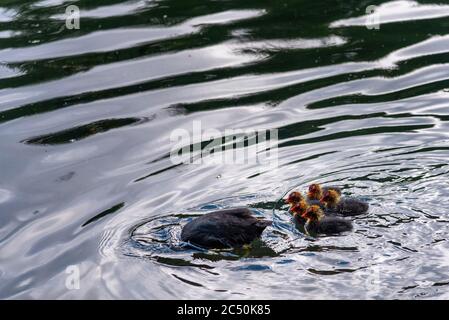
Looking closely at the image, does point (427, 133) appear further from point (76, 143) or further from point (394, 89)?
point (76, 143)

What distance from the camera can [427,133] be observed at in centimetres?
752

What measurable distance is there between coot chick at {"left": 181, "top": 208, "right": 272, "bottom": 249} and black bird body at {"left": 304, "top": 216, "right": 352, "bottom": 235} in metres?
0.33

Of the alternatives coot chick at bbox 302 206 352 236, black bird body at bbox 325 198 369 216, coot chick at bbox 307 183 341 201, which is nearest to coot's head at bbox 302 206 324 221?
coot chick at bbox 302 206 352 236

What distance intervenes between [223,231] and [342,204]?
98 cm

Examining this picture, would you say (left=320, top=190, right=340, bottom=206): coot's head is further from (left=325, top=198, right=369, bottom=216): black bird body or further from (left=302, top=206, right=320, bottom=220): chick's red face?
(left=302, top=206, right=320, bottom=220): chick's red face

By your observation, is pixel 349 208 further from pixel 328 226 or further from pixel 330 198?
pixel 328 226

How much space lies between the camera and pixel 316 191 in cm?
659

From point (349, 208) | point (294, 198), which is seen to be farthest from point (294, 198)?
point (349, 208)

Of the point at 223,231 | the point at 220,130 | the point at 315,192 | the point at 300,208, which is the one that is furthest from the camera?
the point at 220,130

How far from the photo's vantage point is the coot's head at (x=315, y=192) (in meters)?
6.54

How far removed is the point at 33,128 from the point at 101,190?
4.97ft

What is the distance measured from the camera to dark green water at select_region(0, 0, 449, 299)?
5613 millimetres

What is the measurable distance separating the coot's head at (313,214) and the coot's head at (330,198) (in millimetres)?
177

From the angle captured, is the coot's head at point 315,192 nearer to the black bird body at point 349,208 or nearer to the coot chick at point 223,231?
the black bird body at point 349,208
